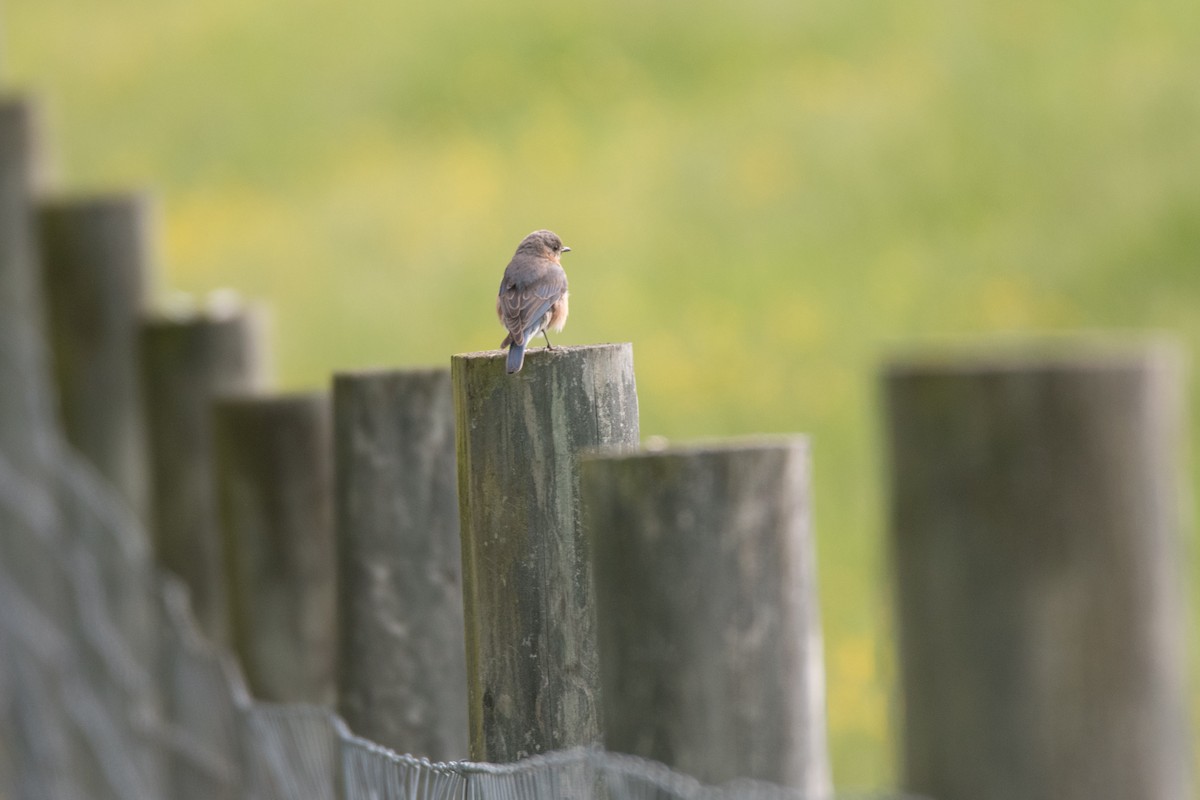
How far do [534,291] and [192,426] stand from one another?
221 centimetres

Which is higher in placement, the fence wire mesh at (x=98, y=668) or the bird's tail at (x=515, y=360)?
the bird's tail at (x=515, y=360)

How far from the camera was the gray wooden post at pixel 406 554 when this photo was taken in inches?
127

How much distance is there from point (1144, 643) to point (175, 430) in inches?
163

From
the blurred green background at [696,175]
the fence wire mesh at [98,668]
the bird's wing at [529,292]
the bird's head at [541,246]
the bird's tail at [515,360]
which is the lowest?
the fence wire mesh at [98,668]

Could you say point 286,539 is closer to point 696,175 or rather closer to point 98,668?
point 98,668

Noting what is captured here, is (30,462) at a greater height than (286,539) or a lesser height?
greater

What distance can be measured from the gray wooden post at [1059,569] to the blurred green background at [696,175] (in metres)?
7.27

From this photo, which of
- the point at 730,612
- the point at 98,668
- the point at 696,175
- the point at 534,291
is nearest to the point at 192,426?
the point at 98,668

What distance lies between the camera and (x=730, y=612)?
1.82m

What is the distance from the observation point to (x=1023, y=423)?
1470mm

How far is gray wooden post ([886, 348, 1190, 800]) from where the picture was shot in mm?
1450

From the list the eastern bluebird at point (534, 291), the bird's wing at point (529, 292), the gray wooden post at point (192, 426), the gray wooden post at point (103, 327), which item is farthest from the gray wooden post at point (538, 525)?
the gray wooden post at point (103, 327)

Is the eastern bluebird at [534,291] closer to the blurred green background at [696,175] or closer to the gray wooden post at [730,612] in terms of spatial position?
the gray wooden post at [730,612]

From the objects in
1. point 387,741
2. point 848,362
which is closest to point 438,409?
point 387,741
